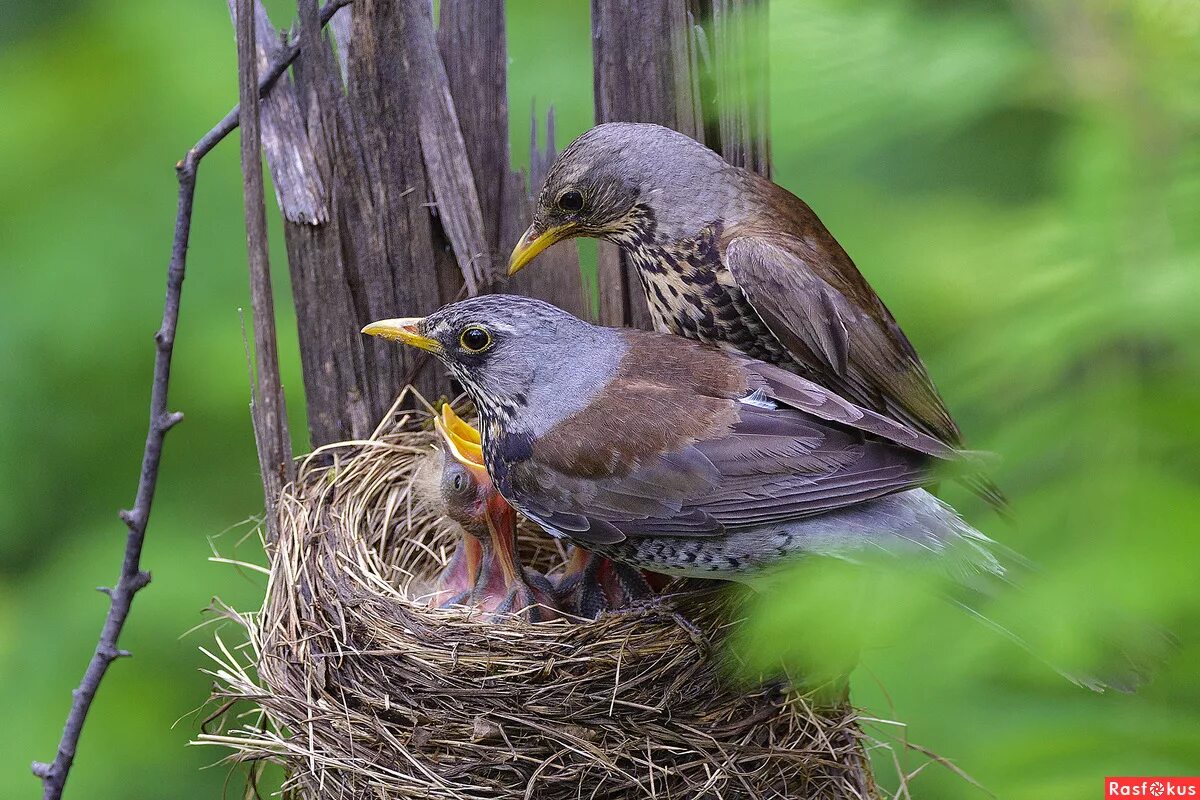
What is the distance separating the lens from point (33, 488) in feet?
12.0

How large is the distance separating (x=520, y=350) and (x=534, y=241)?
0.94ft

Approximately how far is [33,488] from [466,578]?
1.65m

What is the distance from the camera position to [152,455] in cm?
258

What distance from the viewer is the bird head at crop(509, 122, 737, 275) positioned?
2590mm

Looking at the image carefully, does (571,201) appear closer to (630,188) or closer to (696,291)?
(630,188)

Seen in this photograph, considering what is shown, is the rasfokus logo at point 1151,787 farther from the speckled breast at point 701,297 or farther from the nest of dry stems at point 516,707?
the speckled breast at point 701,297

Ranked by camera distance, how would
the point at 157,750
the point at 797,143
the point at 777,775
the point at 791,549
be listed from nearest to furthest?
1. the point at 797,143
2. the point at 791,549
3. the point at 777,775
4. the point at 157,750

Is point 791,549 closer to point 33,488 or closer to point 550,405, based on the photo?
point 550,405

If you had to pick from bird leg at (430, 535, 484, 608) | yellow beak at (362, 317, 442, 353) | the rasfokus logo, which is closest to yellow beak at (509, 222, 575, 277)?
yellow beak at (362, 317, 442, 353)

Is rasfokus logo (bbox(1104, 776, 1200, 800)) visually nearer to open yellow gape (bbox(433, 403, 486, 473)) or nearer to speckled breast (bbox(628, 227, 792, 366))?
speckled breast (bbox(628, 227, 792, 366))

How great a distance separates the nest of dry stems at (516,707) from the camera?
2467 mm

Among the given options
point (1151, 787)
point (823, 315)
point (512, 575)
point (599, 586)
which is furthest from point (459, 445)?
point (1151, 787)

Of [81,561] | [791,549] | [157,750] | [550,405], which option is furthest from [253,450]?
[791,549]

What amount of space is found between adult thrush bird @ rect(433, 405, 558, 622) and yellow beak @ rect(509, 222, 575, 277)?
1.81 feet
